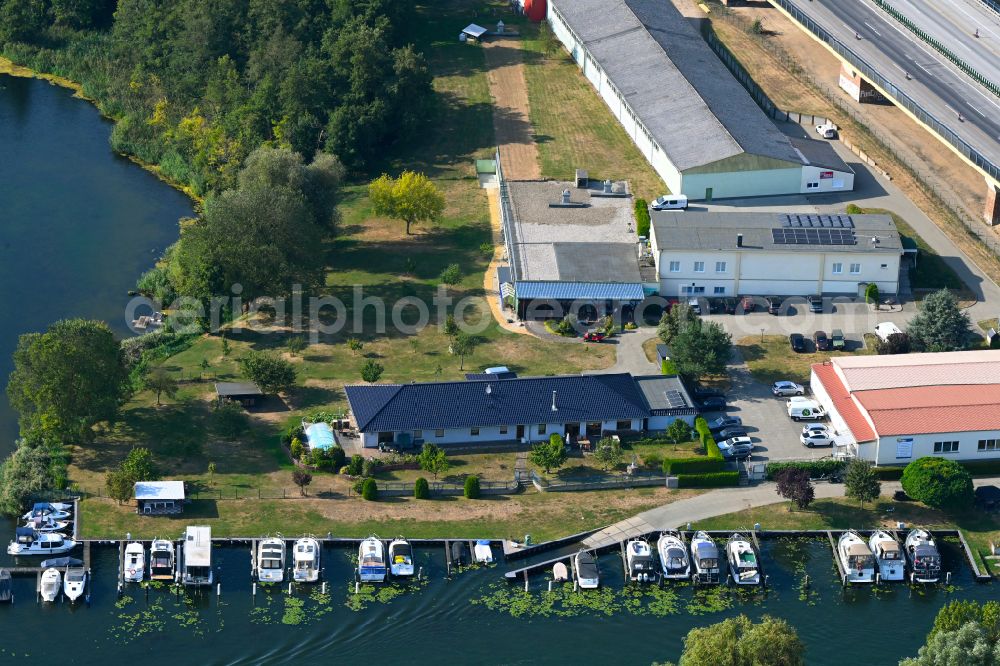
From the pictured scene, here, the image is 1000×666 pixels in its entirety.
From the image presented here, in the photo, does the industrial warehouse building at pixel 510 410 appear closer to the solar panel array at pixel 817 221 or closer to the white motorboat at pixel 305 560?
the white motorboat at pixel 305 560

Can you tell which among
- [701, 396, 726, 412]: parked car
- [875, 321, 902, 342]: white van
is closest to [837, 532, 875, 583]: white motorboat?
[701, 396, 726, 412]: parked car

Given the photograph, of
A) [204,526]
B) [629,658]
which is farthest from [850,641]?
[204,526]

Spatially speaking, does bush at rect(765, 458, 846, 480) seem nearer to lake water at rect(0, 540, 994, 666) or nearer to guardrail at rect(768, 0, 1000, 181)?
lake water at rect(0, 540, 994, 666)

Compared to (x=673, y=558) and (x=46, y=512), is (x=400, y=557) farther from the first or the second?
(x=46, y=512)

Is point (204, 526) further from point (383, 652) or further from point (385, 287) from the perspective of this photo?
point (385, 287)

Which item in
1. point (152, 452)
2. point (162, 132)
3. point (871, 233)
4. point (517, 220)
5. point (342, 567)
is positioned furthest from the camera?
point (162, 132)

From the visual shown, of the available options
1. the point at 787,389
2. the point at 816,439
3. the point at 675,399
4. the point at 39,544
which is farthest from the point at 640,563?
the point at 39,544
